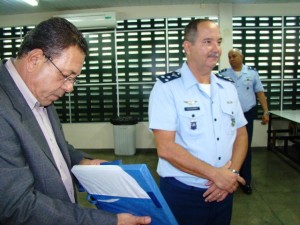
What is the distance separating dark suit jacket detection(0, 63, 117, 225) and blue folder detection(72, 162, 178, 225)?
0.31 feet

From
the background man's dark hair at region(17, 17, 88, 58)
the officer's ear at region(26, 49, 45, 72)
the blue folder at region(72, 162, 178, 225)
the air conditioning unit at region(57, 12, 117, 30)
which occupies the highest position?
the air conditioning unit at region(57, 12, 117, 30)

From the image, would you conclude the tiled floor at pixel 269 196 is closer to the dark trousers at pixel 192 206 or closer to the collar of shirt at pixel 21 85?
the dark trousers at pixel 192 206

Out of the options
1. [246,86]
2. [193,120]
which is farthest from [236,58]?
[193,120]

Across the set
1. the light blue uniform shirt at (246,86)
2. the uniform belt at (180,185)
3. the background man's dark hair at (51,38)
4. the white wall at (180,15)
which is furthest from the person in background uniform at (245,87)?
the background man's dark hair at (51,38)

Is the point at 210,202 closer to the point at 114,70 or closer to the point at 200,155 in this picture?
the point at 200,155

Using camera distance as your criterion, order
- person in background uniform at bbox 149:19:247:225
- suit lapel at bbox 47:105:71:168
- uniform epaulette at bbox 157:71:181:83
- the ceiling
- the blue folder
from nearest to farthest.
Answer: the blue folder → suit lapel at bbox 47:105:71:168 → person in background uniform at bbox 149:19:247:225 → uniform epaulette at bbox 157:71:181:83 → the ceiling

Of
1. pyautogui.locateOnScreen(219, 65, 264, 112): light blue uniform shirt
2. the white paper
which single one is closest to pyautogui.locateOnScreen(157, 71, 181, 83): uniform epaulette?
the white paper

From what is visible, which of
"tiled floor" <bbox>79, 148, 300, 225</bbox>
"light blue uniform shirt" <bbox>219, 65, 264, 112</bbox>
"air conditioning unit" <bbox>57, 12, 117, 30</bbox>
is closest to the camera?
"tiled floor" <bbox>79, 148, 300, 225</bbox>

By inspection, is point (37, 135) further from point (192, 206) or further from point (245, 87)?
point (245, 87)

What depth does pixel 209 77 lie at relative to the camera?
1.49 meters

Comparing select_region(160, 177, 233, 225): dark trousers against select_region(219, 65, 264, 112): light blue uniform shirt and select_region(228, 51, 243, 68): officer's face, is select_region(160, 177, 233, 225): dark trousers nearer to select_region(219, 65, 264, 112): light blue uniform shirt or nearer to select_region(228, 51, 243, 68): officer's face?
select_region(219, 65, 264, 112): light blue uniform shirt

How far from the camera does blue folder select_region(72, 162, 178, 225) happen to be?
83cm

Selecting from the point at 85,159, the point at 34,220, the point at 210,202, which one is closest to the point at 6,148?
the point at 34,220

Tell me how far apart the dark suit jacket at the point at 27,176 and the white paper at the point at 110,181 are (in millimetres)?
86
